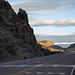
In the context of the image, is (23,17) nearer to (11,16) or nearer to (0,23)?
(11,16)

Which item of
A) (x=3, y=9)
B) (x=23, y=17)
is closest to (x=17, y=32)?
(x=3, y=9)

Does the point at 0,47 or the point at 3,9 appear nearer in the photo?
the point at 0,47

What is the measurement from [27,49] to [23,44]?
2244mm

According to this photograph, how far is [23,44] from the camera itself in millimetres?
69812

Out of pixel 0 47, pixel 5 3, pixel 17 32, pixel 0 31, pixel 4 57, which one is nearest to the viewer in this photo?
pixel 4 57

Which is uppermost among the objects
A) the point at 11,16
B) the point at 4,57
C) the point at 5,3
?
the point at 5,3

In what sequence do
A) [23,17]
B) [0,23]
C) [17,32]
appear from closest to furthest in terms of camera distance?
[0,23] < [17,32] < [23,17]

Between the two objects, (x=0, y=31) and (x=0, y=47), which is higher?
(x=0, y=31)

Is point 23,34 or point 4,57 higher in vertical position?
point 23,34

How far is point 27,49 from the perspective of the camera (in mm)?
68812

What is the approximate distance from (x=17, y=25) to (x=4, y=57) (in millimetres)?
34881

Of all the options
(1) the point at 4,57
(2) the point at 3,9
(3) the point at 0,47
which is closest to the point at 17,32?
(2) the point at 3,9

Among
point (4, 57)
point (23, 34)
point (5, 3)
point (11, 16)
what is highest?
point (5, 3)

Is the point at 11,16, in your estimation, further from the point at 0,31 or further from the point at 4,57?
the point at 4,57
